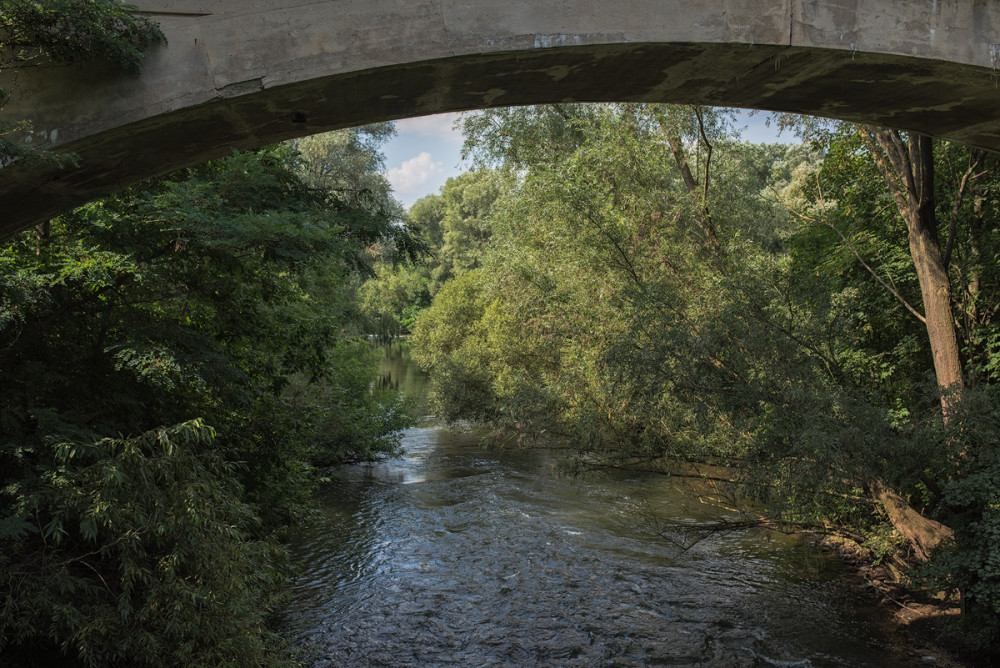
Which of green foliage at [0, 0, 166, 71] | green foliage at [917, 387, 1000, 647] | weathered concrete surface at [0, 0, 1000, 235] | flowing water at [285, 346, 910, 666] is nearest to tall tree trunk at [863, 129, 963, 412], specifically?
green foliage at [917, 387, 1000, 647]

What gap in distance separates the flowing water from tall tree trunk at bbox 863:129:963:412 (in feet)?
9.54

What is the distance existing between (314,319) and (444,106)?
13.4 ft

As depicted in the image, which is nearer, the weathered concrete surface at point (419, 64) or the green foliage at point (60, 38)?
the green foliage at point (60, 38)

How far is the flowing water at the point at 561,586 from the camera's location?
6676mm

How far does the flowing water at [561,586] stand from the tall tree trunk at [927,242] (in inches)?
114

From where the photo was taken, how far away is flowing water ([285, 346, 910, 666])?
6.68 metres

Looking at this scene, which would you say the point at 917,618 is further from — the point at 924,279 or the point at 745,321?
the point at 924,279

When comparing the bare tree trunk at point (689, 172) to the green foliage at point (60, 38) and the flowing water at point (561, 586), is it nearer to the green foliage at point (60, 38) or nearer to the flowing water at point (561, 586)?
the flowing water at point (561, 586)

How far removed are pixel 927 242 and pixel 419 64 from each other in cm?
652

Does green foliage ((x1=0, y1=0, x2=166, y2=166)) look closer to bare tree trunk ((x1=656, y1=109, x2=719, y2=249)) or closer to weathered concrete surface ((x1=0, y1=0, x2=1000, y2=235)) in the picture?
weathered concrete surface ((x1=0, y1=0, x2=1000, y2=235))

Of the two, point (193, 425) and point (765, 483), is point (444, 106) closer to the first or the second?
point (193, 425)

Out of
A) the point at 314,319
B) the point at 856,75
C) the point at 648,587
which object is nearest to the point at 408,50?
the point at 856,75

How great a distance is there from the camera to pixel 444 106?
4410 millimetres

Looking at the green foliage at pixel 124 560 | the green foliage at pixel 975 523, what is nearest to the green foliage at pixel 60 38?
the green foliage at pixel 124 560
